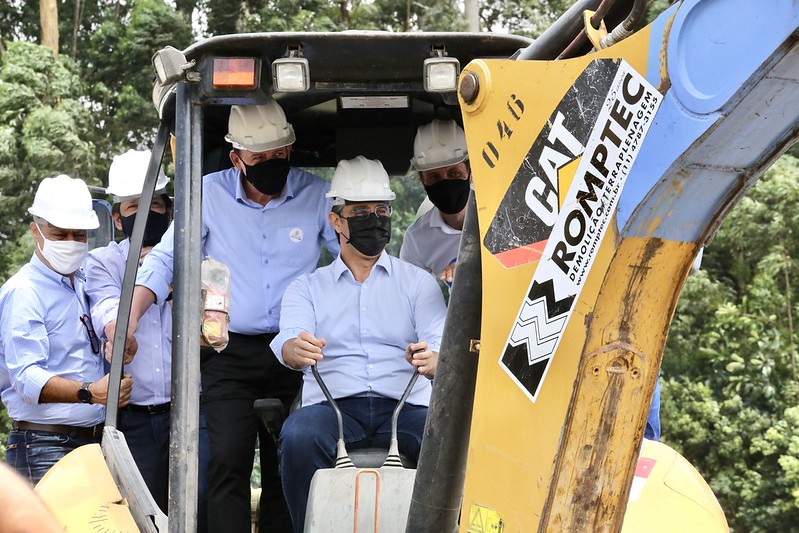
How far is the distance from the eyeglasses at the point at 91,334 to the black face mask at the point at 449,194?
178 cm

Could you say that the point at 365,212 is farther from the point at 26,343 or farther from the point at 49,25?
the point at 49,25

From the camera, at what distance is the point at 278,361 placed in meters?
4.43

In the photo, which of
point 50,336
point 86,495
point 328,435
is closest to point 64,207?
point 50,336

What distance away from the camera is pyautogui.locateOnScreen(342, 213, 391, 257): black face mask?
13.9 ft

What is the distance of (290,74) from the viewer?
3648 mm

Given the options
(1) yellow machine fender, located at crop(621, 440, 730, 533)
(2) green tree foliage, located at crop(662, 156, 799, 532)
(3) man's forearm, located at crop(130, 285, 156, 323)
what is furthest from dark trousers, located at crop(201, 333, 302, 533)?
(2) green tree foliage, located at crop(662, 156, 799, 532)

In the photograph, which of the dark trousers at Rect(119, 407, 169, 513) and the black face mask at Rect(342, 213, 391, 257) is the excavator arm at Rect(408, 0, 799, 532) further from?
the dark trousers at Rect(119, 407, 169, 513)

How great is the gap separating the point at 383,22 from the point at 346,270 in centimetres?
1548

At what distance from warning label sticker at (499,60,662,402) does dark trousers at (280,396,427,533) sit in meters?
1.61

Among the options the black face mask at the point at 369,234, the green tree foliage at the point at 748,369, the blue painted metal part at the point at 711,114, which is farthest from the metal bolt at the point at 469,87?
the green tree foliage at the point at 748,369

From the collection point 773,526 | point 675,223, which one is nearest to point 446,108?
point 675,223

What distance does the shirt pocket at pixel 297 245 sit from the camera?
4.50 m

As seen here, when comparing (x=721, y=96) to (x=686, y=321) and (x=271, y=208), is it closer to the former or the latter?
(x=271, y=208)

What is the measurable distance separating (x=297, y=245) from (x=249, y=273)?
0.24 meters
